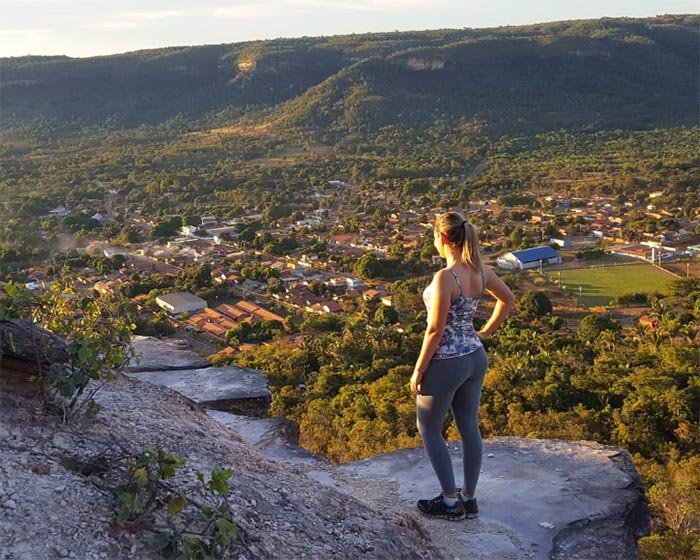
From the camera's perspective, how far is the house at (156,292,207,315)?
21.5 metres

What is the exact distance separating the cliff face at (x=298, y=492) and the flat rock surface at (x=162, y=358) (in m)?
1.25

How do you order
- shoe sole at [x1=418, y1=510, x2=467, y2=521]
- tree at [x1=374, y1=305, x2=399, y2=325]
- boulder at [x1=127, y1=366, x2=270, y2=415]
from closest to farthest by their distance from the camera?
shoe sole at [x1=418, y1=510, x2=467, y2=521] < boulder at [x1=127, y1=366, x2=270, y2=415] < tree at [x1=374, y1=305, x2=399, y2=325]

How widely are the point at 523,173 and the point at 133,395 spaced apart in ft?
154

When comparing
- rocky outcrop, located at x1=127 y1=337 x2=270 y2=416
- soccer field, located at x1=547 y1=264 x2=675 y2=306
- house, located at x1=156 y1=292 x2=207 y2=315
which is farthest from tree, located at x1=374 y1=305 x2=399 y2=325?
rocky outcrop, located at x1=127 y1=337 x2=270 y2=416

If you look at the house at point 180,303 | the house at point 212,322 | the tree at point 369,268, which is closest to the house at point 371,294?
the tree at point 369,268

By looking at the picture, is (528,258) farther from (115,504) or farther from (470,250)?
(115,504)

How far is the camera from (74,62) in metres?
79.2

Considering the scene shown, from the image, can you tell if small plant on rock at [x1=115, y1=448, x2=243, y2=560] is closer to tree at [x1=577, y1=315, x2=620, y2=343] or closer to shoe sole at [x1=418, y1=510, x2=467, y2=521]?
shoe sole at [x1=418, y1=510, x2=467, y2=521]

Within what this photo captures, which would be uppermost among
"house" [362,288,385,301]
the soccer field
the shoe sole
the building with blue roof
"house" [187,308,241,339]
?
the shoe sole

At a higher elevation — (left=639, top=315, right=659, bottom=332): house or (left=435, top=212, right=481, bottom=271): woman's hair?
(left=435, top=212, right=481, bottom=271): woman's hair

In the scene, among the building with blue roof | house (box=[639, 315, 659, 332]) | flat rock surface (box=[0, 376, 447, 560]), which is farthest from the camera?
the building with blue roof

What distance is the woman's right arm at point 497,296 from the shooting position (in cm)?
371

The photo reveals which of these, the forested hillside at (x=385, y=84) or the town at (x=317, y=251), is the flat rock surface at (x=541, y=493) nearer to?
the town at (x=317, y=251)

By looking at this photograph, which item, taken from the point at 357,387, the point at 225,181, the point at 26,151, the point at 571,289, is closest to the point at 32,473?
the point at 357,387
